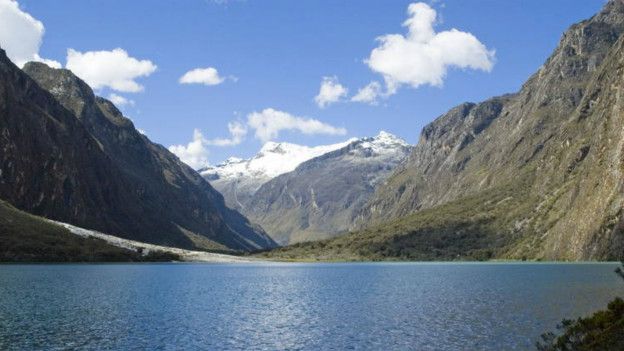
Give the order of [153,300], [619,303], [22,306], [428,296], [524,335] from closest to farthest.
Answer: [619,303] < [524,335] < [22,306] < [153,300] < [428,296]

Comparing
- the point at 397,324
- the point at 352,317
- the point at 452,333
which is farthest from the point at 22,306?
the point at 452,333

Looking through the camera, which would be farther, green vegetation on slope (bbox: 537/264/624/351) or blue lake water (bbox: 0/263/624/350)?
blue lake water (bbox: 0/263/624/350)

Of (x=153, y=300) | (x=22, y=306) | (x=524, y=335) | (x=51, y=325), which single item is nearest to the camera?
(x=524, y=335)

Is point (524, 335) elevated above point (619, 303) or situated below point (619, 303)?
below

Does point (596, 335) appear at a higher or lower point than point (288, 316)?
higher

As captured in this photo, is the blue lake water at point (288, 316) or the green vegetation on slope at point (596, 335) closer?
the green vegetation on slope at point (596, 335)

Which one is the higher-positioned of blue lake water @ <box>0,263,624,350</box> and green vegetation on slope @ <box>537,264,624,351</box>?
green vegetation on slope @ <box>537,264,624,351</box>

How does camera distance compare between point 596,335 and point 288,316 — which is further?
point 288,316

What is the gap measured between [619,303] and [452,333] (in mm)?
19593

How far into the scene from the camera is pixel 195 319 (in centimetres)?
7600

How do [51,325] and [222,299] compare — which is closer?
[51,325]

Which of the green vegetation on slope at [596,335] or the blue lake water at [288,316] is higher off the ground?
the green vegetation on slope at [596,335]

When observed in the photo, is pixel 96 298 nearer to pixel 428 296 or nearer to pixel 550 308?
pixel 428 296

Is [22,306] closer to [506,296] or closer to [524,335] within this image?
[524,335]
